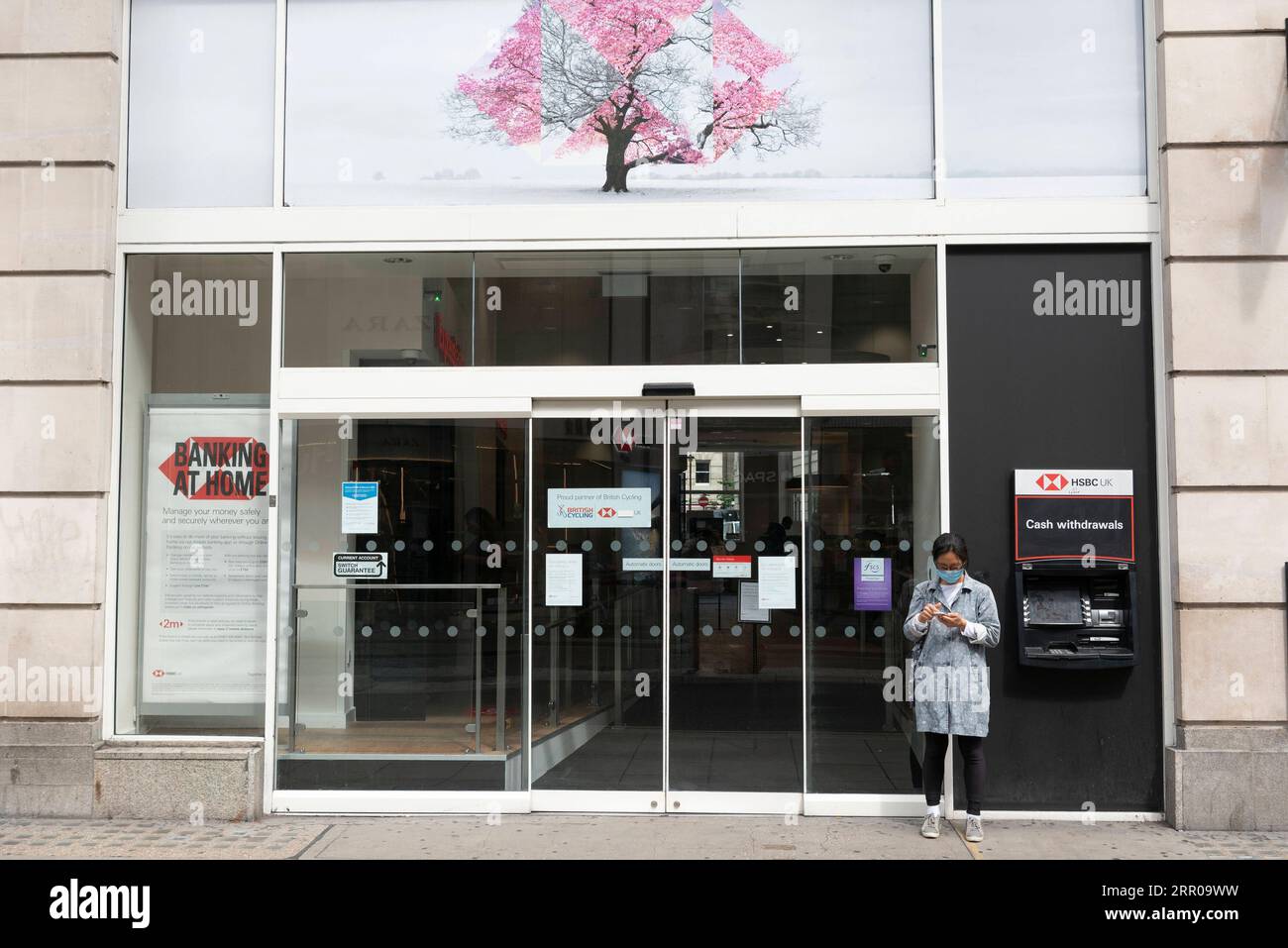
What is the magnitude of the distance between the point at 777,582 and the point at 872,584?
626 mm

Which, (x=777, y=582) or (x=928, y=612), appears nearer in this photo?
(x=928, y=612)

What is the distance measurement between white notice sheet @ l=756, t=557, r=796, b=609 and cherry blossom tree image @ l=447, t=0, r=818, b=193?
274cm

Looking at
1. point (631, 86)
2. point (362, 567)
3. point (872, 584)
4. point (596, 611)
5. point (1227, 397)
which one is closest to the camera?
point (1227, 397)

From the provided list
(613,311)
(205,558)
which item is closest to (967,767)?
(613,311)

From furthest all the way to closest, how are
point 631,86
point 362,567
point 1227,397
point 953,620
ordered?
point 631,86 < point 362,567 < point 1227,397 < point 953,620

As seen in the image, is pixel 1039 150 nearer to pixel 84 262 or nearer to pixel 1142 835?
pixel 1142 835

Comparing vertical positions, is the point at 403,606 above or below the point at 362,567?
below

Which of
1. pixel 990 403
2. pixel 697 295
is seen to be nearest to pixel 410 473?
pixel 697 295

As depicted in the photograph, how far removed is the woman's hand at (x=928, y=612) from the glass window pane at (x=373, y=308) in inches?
139

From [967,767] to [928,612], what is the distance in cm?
98

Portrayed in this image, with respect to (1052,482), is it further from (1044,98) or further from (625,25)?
(625,25)

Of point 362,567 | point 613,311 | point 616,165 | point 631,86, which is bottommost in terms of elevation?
point 362,567

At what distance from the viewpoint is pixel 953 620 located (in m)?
6.54

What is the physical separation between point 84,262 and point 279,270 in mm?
1265
